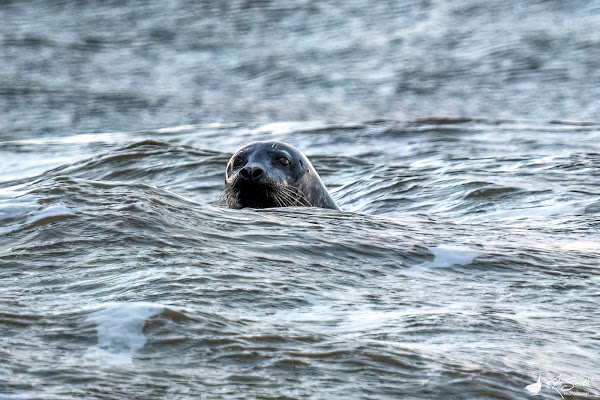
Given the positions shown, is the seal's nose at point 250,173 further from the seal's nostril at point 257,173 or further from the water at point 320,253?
the water at point 320,253

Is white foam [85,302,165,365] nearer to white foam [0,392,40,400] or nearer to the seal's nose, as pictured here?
white foam [0,392,40,400]

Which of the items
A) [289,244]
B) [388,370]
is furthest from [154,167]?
[388,370]

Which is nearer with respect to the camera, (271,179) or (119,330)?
(119,330)

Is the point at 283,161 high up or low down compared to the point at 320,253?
down

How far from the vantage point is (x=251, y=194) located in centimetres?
718

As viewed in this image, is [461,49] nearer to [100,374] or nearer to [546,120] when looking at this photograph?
[546,120]

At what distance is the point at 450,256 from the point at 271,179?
2507mm

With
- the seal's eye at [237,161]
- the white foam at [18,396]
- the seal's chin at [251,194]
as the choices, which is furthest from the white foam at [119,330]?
the seal's eye at [237,161]

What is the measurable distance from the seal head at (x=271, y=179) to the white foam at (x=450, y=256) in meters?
2.22

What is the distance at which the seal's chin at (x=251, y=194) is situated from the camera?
716 centimetres

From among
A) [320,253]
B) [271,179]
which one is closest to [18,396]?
[320,253]

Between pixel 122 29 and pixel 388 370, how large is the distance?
1722 centimetres

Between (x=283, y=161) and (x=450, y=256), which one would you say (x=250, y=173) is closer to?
(x=283, y=161)

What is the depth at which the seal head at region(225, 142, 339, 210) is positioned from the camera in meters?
7.19
